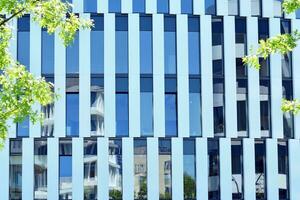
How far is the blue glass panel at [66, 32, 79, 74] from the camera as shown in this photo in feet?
97.3

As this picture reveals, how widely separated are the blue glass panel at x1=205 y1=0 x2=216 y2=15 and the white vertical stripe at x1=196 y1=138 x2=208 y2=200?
5.08 metres

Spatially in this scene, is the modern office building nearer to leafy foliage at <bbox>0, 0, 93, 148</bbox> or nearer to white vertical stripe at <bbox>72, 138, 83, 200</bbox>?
white vertical stripe at <bbox>72, 138, 83, 200</bbox>

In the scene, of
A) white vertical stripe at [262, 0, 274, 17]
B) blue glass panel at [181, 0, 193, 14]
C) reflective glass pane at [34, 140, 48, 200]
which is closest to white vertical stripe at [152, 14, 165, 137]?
blue glass panel at [181, 0, 193, 14]

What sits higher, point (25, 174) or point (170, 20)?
point (170, 20)

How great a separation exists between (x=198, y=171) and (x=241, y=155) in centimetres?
192

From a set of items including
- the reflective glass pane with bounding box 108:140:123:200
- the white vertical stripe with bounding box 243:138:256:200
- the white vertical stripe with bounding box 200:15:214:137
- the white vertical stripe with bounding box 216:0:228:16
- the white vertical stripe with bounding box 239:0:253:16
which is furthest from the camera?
the white vertical stripe with bounding box 239:0:253:16

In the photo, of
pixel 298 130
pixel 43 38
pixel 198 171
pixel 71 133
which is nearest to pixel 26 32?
pixel 43 38

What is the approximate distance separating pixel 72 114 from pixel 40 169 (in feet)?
8.00

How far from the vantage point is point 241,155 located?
30.2 m

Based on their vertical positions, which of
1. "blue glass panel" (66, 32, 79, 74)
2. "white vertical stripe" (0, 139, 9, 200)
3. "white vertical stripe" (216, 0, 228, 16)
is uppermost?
"white vertical stripe" (216, 0, 228, 16)

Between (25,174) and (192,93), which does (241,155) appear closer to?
(192,93)

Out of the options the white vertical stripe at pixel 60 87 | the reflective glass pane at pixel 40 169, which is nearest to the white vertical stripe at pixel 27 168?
the reflective glass pane at pixel 40 169

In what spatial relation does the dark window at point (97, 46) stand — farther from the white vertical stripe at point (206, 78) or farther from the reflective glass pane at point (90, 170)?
the white vertical stripe at point (206, 78)

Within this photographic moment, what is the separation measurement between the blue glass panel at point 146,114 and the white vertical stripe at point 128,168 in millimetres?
708
